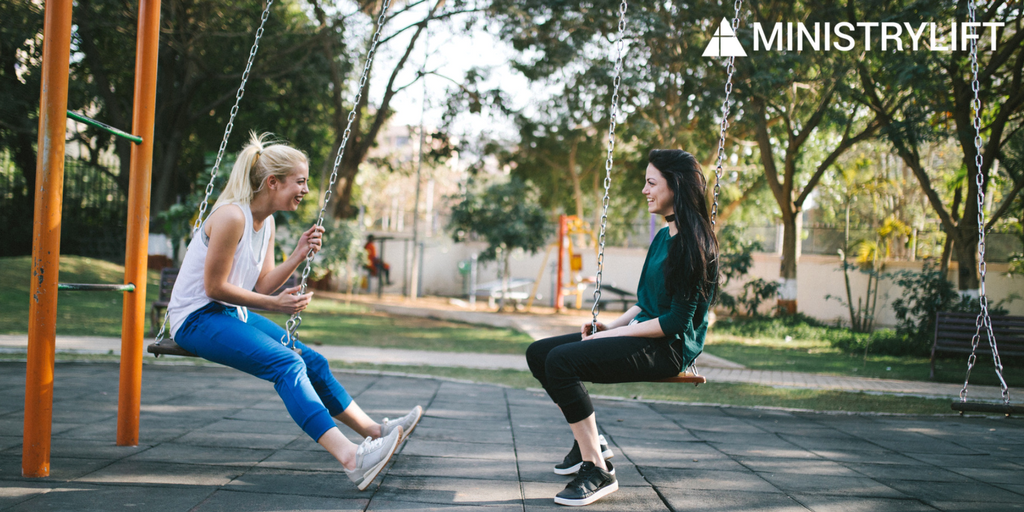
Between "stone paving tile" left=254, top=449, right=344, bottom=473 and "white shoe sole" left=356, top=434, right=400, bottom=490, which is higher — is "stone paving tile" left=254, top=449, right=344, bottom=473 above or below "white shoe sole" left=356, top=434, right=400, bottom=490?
below

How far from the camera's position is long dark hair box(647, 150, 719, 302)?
9.52 feet

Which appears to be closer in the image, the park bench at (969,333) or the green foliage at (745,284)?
the park bench at (969,333)

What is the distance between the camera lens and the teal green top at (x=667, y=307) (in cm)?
294

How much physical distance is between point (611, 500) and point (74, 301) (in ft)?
41.2

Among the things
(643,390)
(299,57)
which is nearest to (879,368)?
(643,390)

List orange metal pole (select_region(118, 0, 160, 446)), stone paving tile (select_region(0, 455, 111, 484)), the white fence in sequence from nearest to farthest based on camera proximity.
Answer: stone paving tile (select_region(0, 455, 111, 484)), orange metal pole (select_region(118, 0, 160, 446)), the white fence

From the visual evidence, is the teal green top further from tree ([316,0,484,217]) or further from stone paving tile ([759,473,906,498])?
tree ([316,0,484,217])

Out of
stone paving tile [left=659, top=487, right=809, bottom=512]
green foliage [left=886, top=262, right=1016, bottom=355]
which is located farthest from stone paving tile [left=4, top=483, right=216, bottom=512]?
green foliage [left=886, top=262, right=1016, bottom=355]

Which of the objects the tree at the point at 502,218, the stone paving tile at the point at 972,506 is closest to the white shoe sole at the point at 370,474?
the stone paving tile at the point at 972,506

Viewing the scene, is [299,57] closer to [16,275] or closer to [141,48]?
[16,275]

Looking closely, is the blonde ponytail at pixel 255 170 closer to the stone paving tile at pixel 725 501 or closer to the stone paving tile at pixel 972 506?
the stone paving tile at pixel 725 501

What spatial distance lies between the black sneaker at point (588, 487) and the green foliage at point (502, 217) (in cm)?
1236

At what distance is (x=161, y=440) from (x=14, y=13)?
43.6 ft

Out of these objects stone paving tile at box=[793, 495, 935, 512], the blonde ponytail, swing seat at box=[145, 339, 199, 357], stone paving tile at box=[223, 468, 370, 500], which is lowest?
stone paving tile at box=[223, 468, 370, 500]
